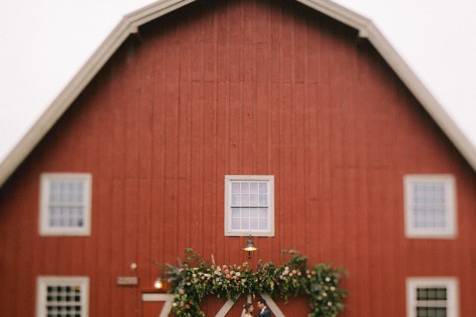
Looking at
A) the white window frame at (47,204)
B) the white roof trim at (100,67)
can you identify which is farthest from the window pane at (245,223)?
the white roof trim at (100,67)

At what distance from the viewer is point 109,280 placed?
14336mm

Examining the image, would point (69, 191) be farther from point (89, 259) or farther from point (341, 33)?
point (341, 33)

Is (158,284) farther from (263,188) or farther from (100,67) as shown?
(100,67)

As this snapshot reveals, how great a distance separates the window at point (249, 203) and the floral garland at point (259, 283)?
2.98 feet

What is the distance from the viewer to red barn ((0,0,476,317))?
1436 centimetres

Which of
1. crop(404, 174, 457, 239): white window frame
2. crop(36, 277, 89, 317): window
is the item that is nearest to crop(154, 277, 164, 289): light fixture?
crop(36, 277, 89, 317): window

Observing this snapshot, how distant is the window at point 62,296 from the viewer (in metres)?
14.4

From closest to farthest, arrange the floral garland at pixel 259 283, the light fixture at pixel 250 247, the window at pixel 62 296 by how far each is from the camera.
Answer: the floral garland at pixel 259 283 → the light fixture at pixel 250 247 → the window at pixel 62 296

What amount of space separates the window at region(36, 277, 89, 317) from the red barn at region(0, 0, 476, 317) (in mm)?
32

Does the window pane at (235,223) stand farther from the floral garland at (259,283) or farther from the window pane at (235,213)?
the floral garland at (259,283)

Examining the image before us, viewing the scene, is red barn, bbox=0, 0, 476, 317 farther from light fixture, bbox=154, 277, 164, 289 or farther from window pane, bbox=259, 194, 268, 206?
light fixture, bbox=154, 277, 164, 289

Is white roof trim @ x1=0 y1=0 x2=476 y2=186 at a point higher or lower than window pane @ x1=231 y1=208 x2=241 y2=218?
higher

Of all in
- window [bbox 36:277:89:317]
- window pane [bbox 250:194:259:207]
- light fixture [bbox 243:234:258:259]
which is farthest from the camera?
window pane [bbox 250:194:259:207]

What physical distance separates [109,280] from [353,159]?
245 inches
